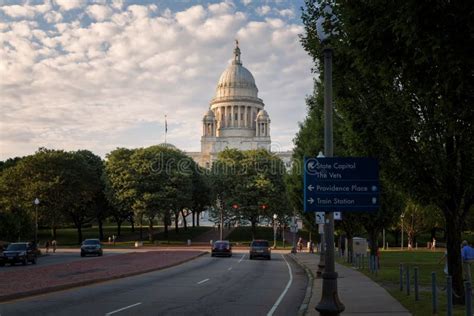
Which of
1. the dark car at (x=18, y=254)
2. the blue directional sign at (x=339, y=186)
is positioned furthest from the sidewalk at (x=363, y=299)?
the dark car at (x=18, y=254)

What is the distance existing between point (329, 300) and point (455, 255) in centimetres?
571

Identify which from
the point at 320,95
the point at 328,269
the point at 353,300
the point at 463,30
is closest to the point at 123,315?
the point at 328,269

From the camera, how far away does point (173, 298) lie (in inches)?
701

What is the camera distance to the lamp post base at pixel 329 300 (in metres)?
10.9

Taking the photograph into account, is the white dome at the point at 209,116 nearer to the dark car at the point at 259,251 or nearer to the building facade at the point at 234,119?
the building facade at the point at 234,119

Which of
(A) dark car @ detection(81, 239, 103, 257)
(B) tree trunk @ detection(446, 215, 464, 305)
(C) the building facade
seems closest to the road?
(B) tree trunk @ detection(446, 215, 464, 305)

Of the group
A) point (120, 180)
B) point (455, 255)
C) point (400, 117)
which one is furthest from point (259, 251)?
point (120, 180)

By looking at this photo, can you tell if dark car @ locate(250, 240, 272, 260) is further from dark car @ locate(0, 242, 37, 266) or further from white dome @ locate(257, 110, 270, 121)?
white dome @ locate(257, 110, 270, 121)

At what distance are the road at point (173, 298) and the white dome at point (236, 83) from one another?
159169 mm

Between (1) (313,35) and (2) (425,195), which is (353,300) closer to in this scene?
(2) (425,195)

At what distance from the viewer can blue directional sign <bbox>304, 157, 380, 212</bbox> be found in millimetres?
11281

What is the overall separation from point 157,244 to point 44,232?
96.9ft

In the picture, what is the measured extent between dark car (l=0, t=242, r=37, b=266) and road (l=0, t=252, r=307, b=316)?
579 inches

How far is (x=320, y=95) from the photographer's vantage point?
3203 cm
